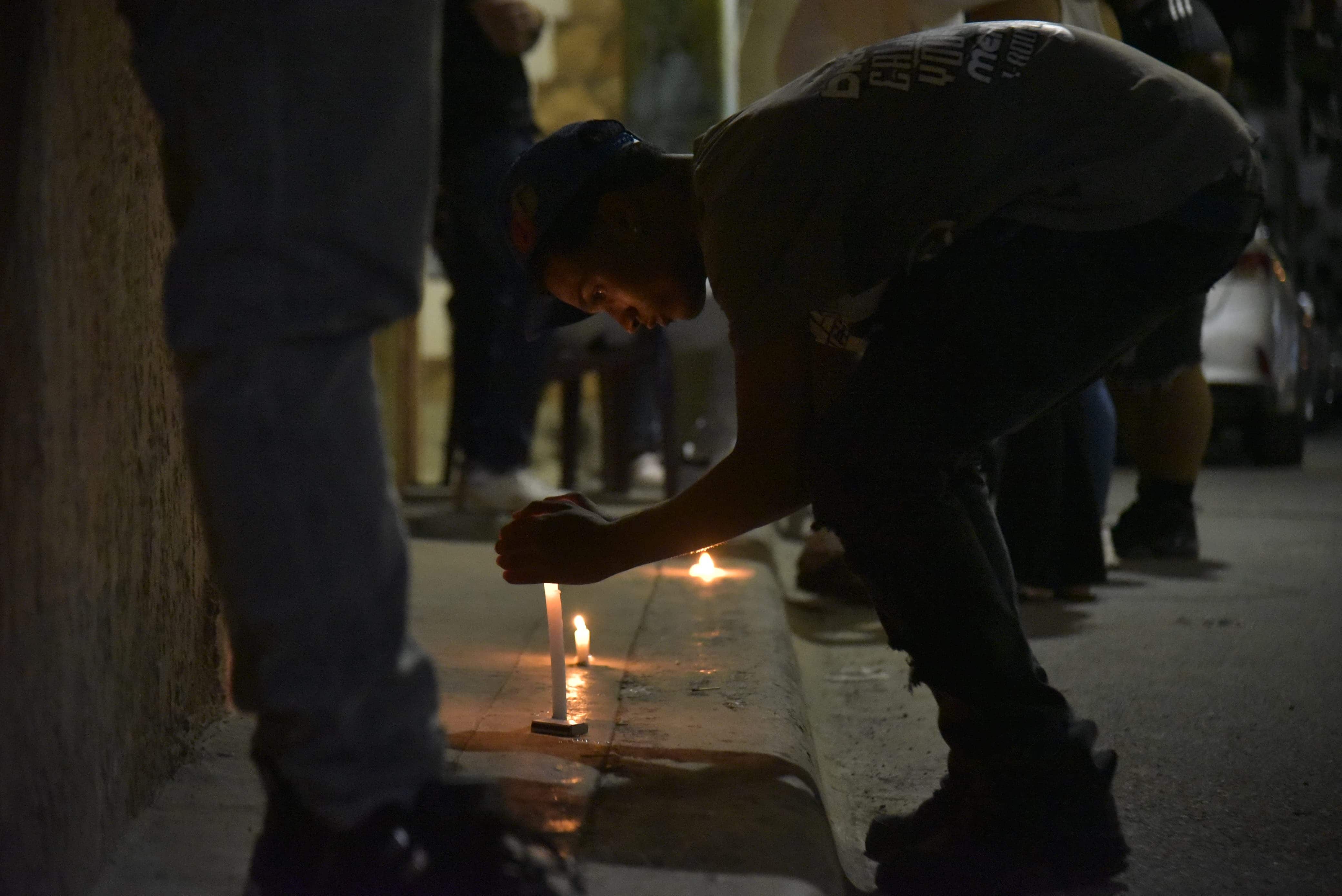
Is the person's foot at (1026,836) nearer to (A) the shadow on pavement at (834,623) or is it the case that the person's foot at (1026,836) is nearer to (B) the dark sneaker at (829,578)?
(A) the shadow on pavement at (834,623)

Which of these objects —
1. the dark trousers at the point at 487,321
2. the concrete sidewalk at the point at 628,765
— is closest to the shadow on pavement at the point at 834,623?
the concrete sidewalk at the point at 628,765

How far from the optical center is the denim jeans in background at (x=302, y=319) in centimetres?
141

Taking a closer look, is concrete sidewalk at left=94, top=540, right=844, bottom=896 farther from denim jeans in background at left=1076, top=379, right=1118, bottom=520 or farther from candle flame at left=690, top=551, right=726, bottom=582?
denim jeans in background at left=1076, top=379, right=1118, bottom=520

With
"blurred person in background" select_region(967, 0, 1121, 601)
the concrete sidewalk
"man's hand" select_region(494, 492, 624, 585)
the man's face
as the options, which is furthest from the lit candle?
"blurred person in background" select_region(967, 0, 1121, 601)

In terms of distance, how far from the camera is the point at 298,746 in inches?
57.7

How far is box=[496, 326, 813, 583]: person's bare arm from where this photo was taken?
6.54 ft

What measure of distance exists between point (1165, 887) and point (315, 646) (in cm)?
125

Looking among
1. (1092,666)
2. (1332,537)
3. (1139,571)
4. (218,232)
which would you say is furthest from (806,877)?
(1332,537)

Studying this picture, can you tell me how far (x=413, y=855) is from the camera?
150 cm

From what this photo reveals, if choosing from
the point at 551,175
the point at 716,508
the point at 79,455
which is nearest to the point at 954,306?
the point at 716,508

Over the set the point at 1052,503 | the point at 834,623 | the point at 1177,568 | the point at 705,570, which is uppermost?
the point at 1052,503

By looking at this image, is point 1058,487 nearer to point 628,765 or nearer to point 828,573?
point 828,573

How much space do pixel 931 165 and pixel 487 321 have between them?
3.26 meters

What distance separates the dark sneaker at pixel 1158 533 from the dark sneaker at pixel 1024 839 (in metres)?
3.27
